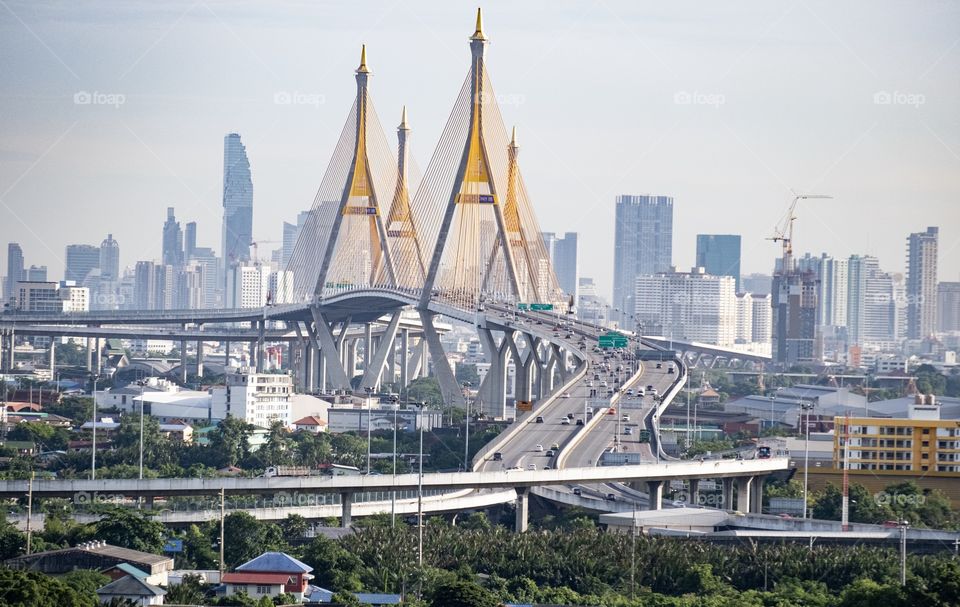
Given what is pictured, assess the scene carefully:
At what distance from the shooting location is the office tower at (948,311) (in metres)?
169

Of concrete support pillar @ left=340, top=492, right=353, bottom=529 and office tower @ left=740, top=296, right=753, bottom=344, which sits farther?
office tower @ left=740, top=296, right=753, bottom=344

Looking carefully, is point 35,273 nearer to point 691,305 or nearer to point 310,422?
point 691,305

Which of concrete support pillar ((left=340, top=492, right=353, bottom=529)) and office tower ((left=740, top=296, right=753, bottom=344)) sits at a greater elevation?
office tower ((left=740, top=296, right=753, bottom=344))

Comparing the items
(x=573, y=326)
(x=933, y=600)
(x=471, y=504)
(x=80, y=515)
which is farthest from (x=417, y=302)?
(x=933, y=600)

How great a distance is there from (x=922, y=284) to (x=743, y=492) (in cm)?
12237

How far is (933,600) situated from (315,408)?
42.4 meters

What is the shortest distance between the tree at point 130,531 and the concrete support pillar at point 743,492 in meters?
14.8

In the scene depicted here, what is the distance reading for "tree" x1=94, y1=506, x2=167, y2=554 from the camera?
3353cm

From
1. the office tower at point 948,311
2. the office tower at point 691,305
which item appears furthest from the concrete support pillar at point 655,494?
the office tower at point 691,305

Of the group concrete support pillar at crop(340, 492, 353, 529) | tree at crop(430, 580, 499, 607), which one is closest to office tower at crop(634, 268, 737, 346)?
concrete support pillar at crop(340, 492, 353, 529)

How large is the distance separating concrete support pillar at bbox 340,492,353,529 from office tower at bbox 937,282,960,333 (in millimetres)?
135640

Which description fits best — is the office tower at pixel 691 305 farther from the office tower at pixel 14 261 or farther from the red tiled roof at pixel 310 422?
the red tiled roof at pixel 310 422

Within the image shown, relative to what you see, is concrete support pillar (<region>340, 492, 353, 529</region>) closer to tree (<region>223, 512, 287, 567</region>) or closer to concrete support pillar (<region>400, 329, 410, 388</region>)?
tree (<region>223, 512, 287, 567</region>)

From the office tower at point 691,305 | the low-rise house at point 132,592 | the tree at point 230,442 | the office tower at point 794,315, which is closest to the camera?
the low-rise house at point 132,592
